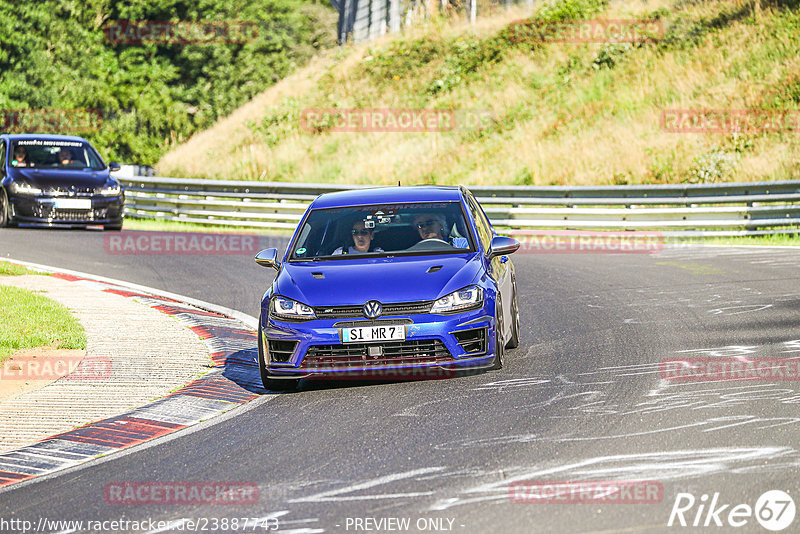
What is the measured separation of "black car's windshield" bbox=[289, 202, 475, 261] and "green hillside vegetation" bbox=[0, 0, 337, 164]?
137 ft

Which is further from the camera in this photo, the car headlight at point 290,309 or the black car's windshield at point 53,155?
the black car's windshield at point 53,155

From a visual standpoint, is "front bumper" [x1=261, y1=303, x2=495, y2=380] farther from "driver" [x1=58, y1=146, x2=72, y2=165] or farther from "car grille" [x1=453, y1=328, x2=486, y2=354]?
"driver" [x1=58, y1=146, x2=72, y2=165]

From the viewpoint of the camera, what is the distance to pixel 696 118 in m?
29.7

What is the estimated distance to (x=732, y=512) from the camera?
18.1 ft

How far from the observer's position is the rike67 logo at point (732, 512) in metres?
5.36

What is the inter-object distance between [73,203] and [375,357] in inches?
592

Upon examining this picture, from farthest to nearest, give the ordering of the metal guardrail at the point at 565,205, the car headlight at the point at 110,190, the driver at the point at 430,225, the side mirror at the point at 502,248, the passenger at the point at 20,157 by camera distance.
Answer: the passenger at the point at 20,157
the car headlight at the point at 110,190
the metal guardrail at the point at 565,205
the driver at the point at 430,225
the side mirror at the point at 502,248

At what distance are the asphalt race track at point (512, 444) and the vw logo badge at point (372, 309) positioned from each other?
23.9 inches

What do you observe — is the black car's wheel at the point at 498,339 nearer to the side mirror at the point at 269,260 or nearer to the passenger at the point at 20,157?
the side mirror at the point at 269,260

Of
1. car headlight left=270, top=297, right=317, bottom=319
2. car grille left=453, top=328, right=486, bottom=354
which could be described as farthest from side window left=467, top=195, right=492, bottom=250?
car headlight left=270, top=297, right=317, bottom=319

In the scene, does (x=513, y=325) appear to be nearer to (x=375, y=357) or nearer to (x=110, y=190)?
(x=375, y=357)

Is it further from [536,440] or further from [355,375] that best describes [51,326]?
[536,440]

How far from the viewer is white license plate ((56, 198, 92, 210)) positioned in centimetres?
2234

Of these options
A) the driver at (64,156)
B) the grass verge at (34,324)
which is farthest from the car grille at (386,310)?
the driver at (64,156)
